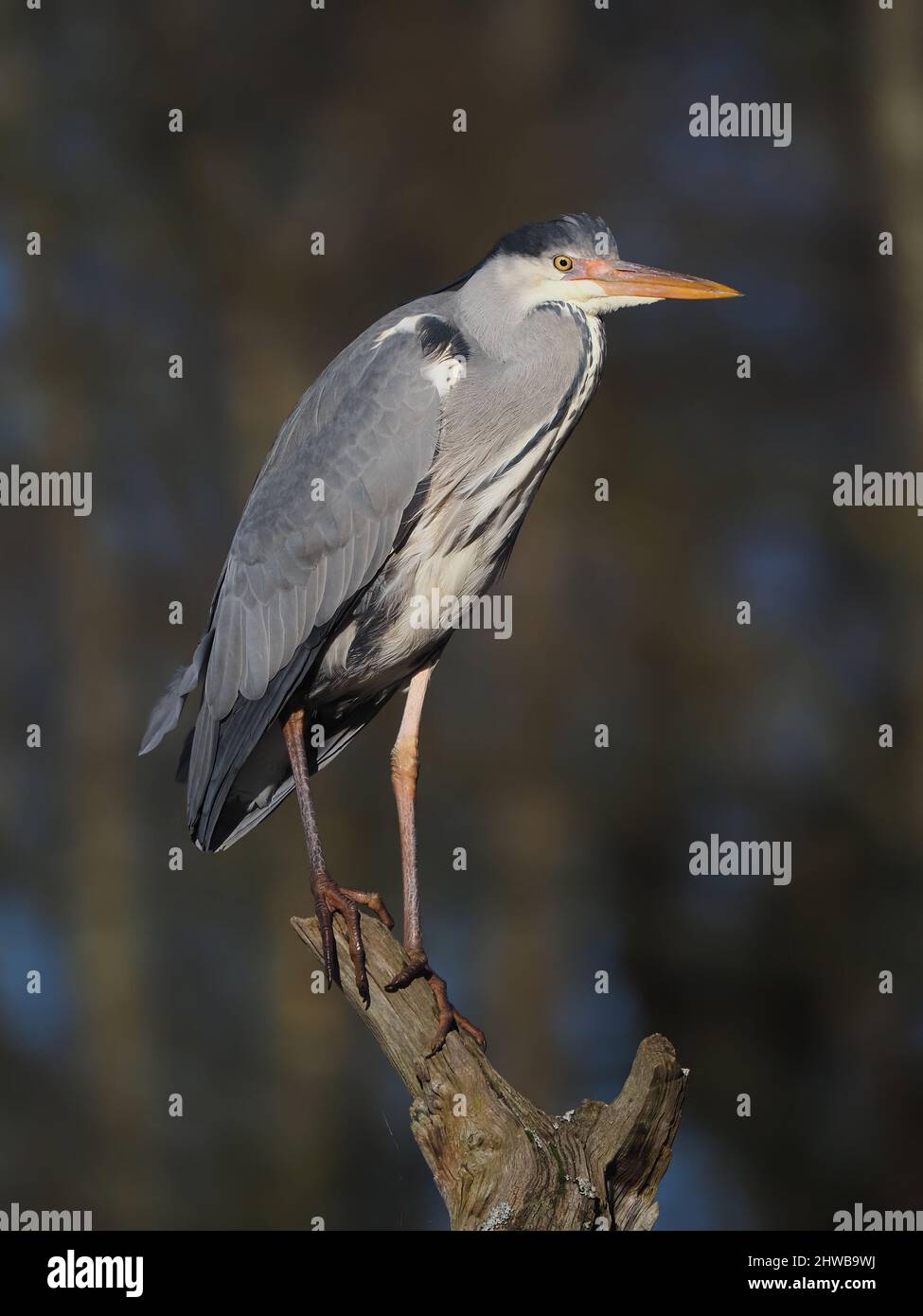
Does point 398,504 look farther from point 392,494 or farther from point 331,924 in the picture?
point 331,924

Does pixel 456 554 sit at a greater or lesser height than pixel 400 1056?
greater

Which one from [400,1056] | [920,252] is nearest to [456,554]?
[400,1056]

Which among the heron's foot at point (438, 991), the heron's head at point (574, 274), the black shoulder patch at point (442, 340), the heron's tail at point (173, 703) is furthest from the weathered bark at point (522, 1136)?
the heron's head at point (574, 274)

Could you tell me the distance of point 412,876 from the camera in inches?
111

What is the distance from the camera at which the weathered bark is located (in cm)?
235

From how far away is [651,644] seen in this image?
6.27m

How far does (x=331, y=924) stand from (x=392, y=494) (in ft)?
2.64

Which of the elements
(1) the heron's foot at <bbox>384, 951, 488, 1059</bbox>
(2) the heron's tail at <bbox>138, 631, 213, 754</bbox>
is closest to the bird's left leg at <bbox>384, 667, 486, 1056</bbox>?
(1) the heron's foot at <bbox>384, 951, 488, 1059</bbox>

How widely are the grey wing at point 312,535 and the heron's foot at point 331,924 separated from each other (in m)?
0.36

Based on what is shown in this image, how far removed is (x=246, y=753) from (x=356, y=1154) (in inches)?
144

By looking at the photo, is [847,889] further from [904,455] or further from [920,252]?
[920,252]

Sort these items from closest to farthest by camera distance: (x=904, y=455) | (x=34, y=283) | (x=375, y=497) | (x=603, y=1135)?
(x=603, y=1135), (x=375, y=497), (x=904, y=455), (x=34, y=283)

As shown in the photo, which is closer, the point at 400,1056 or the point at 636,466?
the point at 400,1056

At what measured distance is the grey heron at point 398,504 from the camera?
2766mm
